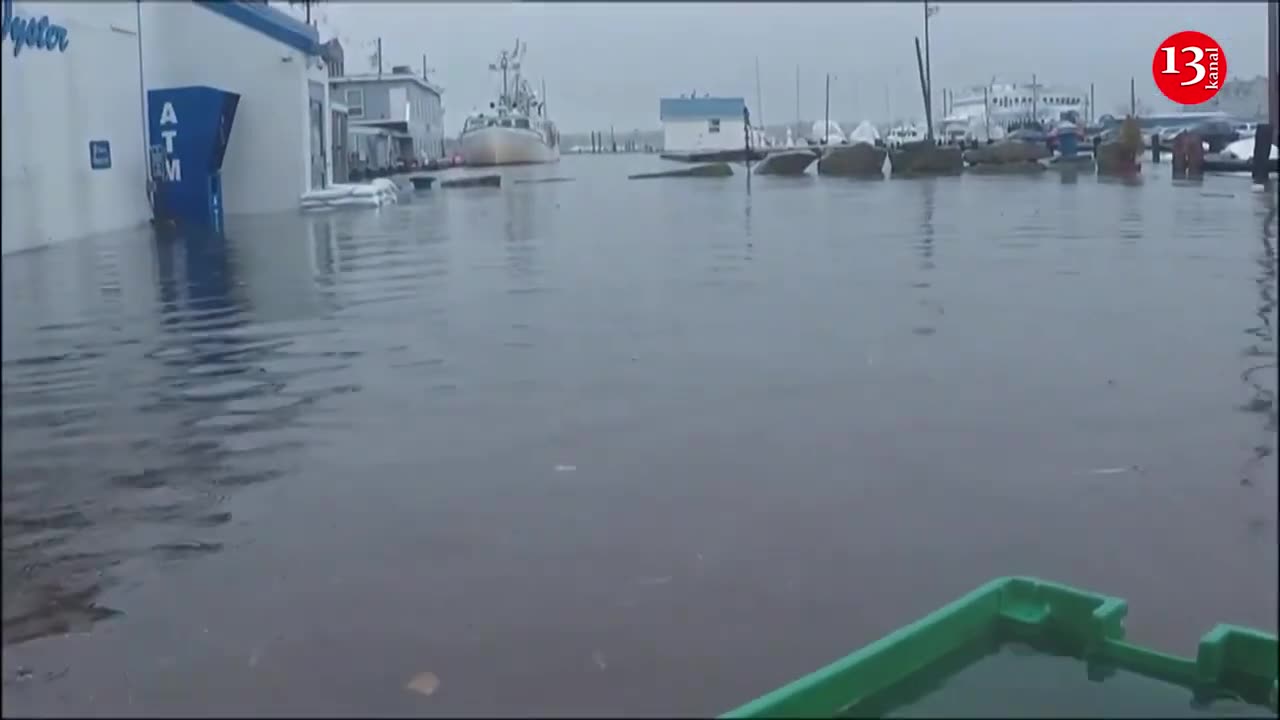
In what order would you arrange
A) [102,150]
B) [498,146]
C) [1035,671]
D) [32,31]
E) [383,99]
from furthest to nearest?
[498,146] → [383,99] → [102,150] → [32,31] → [1035,671]

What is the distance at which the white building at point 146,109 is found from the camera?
8.47 feet

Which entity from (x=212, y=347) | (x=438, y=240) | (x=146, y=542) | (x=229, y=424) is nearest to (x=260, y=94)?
(x=438, y=240)

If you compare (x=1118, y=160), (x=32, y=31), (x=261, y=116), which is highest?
(x=261, y=116)

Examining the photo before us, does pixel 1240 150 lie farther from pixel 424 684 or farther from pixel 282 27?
pixel 424 684

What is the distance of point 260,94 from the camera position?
64.2 feet

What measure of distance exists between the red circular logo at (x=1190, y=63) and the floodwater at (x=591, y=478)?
2.21 ft

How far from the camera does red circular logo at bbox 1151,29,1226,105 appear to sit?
295 centimetres

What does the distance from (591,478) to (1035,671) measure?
1.97 meters

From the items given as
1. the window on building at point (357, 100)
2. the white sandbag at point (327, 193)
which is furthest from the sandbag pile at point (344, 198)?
the window on building at point (357, 100)

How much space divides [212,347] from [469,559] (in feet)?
13.0

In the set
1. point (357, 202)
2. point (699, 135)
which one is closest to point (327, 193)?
point (357, 202)

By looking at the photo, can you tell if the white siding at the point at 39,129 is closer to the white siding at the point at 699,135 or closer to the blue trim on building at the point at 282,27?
the blue trim on building at the point at 282,27

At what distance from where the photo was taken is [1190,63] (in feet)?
9.78

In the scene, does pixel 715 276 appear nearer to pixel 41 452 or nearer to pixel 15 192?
pixel 41 452
